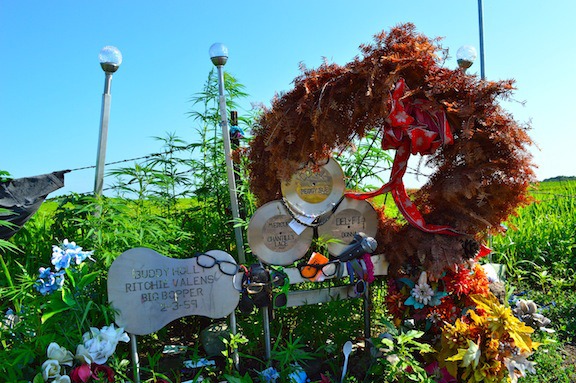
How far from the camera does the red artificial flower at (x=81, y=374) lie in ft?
8.72

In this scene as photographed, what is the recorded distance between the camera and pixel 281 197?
3.47 m

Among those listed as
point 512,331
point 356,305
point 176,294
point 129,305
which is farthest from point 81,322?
point 512,331

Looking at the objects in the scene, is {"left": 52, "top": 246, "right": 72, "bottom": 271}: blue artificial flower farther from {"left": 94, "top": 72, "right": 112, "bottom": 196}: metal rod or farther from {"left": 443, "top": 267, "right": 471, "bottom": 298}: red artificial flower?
{"left": 443, "top": 267, "right": 471, "bottom": 298}: red artificial flower

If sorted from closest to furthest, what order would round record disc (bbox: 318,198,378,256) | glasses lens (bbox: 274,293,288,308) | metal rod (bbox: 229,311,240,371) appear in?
metal rod (bbox: 229,311,240,371)
glasses lens (bbox: 274,293,288,308)
round record disc (bbox: 318,198,378,256)

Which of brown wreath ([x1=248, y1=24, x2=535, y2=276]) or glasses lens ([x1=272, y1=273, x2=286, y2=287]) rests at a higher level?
brown wreath ([x1=248, y1=24, x2=535, y2=276])

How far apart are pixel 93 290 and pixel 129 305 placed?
401mm

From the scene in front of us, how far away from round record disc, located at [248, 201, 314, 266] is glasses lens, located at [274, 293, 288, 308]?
0.20 meters

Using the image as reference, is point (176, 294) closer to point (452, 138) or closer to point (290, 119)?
point (290, 119)

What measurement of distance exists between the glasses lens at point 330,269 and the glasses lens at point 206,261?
70 cm

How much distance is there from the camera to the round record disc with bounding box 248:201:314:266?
3281 mm

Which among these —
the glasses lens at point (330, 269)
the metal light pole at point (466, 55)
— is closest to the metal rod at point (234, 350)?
the glasses lens at point (330, 269)

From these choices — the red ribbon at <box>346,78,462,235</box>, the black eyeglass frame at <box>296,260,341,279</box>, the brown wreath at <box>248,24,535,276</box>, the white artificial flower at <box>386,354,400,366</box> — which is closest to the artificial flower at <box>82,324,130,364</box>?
the black eyeglass frame at <box>296,260,341,279</box>

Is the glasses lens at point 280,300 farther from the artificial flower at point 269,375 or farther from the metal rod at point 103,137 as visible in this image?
the metal rod at point 103,137

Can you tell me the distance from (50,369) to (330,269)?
165 cm
